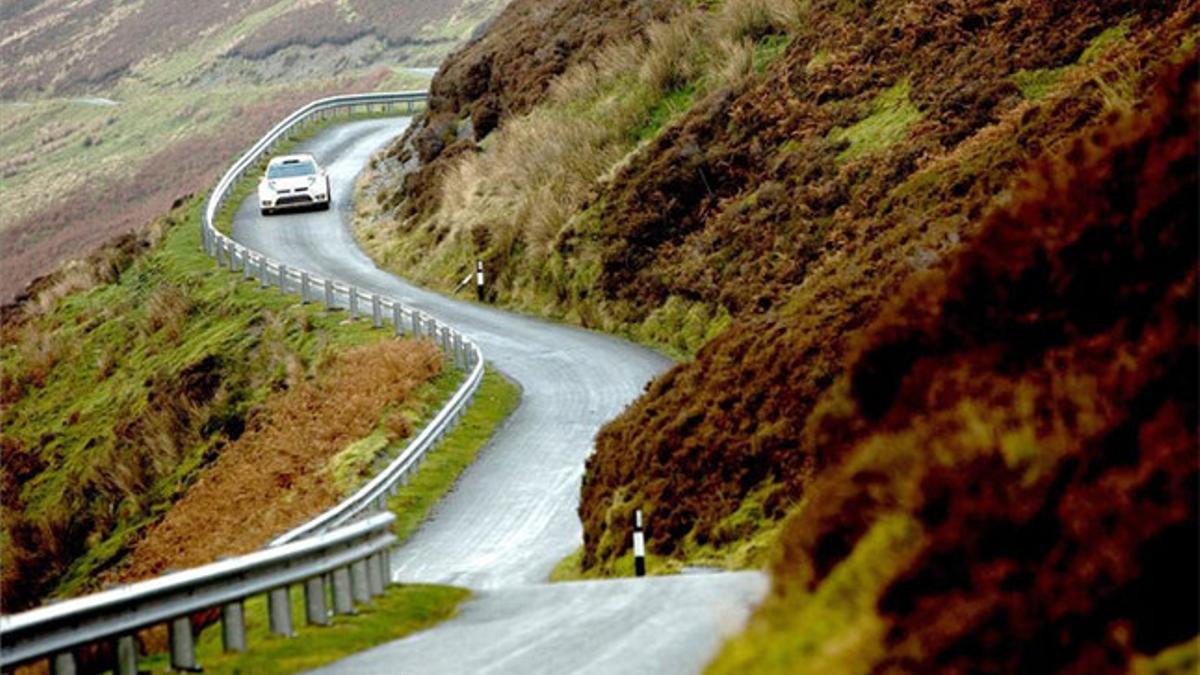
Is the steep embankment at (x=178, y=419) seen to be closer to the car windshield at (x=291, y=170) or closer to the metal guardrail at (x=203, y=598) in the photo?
the car windshield at (x=291, y=170)

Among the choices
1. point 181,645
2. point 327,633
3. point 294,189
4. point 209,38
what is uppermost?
point 209,38

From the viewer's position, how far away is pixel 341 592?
12367 millimetres

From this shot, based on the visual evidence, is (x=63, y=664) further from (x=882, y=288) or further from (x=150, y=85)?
(x=150, y=85)

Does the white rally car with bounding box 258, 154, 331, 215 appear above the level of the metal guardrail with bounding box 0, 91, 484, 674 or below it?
below

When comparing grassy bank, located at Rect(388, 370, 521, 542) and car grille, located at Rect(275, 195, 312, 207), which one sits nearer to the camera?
grassy bank, located at Rect(388, 370, 521, 542)

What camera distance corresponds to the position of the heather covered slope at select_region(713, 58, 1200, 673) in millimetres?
5941

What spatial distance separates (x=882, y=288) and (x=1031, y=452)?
10.1 metres

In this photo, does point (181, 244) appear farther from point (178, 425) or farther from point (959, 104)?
point (959, 104)

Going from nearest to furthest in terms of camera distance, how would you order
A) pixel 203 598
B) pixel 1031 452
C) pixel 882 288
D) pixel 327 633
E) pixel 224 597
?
pixel 1031 452
pixel 203 598
pixel 224 597
pixel 327 633
pixel 882 288

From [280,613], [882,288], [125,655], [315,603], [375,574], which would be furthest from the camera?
[882,288]

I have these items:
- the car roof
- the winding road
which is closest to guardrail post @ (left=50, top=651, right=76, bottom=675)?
the winding road

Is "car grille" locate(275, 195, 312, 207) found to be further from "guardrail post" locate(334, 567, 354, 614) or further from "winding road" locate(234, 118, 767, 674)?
"guardrail post" locate(334, 567, 354, 614)

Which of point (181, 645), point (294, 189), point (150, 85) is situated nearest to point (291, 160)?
point (294, 189)

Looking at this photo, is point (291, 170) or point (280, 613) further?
point (291, 170)
